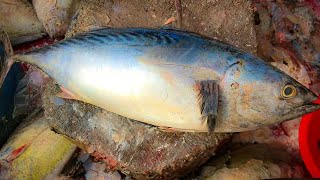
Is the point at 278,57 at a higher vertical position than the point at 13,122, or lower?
higher

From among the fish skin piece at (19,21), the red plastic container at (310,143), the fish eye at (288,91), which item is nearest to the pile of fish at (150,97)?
the fish eye at (288,91)

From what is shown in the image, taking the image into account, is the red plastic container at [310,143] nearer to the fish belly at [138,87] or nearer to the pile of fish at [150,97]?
the pile of fish at [150,97]

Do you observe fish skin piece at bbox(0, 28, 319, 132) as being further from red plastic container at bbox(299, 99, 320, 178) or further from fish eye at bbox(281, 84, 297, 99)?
red plastic container at bbox(299, 99, 320, 178)

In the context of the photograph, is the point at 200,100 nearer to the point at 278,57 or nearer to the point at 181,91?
the point at 181,91

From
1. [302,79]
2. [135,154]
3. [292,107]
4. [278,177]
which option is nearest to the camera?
[292,107]

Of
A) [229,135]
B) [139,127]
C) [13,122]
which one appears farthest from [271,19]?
[13,122]

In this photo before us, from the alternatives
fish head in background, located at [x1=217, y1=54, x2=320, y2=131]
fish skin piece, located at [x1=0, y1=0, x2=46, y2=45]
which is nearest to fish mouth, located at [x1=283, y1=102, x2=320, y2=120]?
fish head in background, located at [x1=217, y1=54, x2=320, y2=131]
